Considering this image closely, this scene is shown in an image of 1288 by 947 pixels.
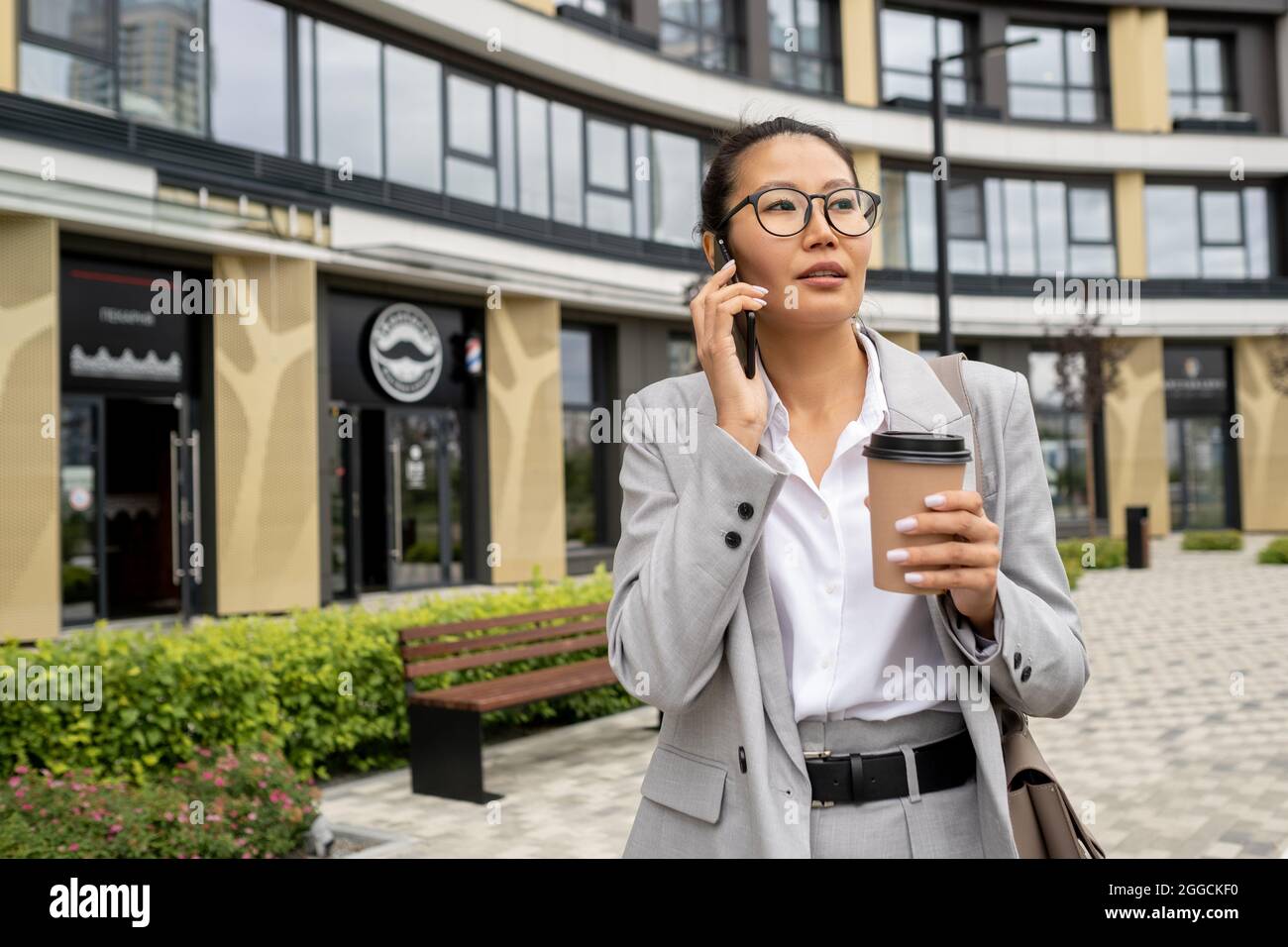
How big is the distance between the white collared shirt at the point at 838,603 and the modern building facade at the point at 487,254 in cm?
93

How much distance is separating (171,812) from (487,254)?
15.8m

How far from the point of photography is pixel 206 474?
15.6m

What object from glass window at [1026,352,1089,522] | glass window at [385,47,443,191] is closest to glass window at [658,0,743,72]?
glass window at [385,47,443,191]

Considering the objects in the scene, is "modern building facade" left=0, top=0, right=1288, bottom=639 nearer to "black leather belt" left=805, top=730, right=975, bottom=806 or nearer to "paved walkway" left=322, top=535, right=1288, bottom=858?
"black leather belt" left=805, top=730, right=975, bottom=806

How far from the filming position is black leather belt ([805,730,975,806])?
1.61 meters

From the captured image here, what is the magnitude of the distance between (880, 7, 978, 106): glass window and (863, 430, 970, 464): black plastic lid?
93.1 ft

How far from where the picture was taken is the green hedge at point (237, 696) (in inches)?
215

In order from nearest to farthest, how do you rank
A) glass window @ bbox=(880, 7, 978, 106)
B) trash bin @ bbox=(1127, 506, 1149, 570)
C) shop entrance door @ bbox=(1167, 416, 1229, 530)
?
1. trash bin @ bbox=(1127, 506, 1149, 570)
2. glass window @ bbox=(880, 7, 978, 106)
3. shop entrance door @ bbox=(1167, 416, 1229, 530)

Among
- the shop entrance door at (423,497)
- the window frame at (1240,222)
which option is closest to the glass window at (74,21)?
the shop entrance door at (423,497)

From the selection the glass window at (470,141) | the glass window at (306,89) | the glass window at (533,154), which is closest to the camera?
the glass window at (306,89)

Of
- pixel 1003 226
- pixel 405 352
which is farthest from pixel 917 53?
pixel 405 352

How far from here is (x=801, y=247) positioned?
1.72m

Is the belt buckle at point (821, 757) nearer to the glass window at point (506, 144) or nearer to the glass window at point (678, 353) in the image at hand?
the glass window at point (506, 144)

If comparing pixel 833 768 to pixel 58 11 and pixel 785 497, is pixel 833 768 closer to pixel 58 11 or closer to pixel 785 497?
pixel 785 497
